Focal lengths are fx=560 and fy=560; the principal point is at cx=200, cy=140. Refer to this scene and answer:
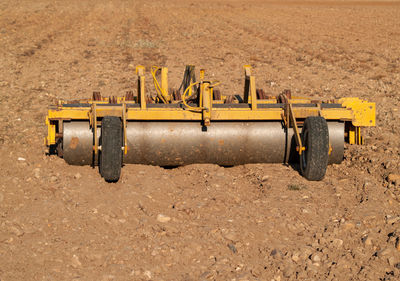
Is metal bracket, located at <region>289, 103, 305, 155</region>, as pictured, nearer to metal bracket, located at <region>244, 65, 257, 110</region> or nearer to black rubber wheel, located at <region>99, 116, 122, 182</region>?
metal bracket, located at <region>244, 65, 257, 110</region>

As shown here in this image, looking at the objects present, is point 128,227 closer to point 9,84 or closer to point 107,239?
point 107,239

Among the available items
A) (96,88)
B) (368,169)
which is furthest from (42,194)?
(96,88)

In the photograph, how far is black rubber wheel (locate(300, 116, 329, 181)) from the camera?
6242mm

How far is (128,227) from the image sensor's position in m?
5.24

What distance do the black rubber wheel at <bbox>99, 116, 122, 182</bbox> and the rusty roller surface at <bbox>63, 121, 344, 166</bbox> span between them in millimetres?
446

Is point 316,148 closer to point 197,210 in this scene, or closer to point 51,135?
point 197,210

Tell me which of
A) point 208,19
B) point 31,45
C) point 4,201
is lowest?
point 4,201

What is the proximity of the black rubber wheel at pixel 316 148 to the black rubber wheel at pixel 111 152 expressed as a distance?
2.12 m

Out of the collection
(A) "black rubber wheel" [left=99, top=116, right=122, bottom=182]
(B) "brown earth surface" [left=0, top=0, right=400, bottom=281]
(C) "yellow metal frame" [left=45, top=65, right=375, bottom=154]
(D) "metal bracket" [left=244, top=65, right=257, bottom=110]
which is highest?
(D) "metal bracket" [left=244, top=65, right=257, bottom=110]

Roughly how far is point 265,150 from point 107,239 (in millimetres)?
2594

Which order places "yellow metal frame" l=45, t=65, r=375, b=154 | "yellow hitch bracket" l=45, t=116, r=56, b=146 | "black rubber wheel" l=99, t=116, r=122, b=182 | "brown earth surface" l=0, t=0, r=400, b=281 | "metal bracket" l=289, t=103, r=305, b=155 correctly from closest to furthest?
"brown earth surface" l=0, t=0, r=400, b=281, "black rubber wheel" l=99, t=116, r=122, b=182, "metal bracket" l=289, t=103, r=305, b=155, "yellow metal frame" l=45, t=65, r=375, b=154, "yellow hitch bracket" l=45, t=116, r=56, b=146

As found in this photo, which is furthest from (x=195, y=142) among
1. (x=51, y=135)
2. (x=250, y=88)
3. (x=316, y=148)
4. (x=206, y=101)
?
(x=51, y=135)

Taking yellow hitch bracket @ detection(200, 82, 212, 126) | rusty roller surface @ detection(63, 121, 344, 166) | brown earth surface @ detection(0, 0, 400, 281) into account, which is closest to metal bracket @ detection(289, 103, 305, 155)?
rusty roller surface @ detection(63, 121, 344, 166)

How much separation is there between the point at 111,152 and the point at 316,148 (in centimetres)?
228
